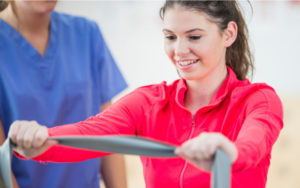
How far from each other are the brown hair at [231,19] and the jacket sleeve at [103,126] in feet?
0.65

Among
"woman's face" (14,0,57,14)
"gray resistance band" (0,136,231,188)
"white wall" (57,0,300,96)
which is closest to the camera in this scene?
"gray resistance band" (0,136,231,188)

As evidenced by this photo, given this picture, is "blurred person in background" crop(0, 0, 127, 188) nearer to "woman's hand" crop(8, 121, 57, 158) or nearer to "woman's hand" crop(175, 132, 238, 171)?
"woman's hand" crop(8, 121, 57, 158)

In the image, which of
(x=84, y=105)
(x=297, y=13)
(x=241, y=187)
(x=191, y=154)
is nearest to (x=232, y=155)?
(x=191, y=154)

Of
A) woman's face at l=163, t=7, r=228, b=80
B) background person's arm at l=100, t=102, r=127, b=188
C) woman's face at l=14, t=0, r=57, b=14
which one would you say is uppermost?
woman's face at l=14, t=0, r=57, b=14

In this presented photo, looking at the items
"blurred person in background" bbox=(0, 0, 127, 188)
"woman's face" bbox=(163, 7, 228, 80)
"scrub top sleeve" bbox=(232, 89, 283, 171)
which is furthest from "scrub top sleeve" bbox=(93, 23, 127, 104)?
"scrub top sleeve" bbox=(232, 89, 283, 171)

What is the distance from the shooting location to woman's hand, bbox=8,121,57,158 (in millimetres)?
752

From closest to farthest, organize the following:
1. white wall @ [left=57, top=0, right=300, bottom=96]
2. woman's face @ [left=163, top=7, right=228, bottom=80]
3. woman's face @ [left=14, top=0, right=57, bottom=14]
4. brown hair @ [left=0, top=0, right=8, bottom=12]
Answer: woman's face @ [left=163, top=7, right=228, bottom=80], woman's face @ [left=14, top=0, right=57, bottom=14], brown hair @ [left=0, top=0, right=8, bottom=12], white wall @ [left=57, top=0, right=300, bottom=96]

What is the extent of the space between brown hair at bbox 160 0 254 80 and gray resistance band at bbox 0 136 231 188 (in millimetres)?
306

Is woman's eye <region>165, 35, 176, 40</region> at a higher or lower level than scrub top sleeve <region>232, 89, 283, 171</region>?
higher

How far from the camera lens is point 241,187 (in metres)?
0.84

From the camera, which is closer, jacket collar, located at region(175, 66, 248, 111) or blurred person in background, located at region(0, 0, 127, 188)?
jacket collar, located at region(175, 66, 248, 111)

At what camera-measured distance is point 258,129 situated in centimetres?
76

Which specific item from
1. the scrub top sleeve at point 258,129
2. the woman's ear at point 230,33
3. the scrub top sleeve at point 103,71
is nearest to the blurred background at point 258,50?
the scrub top sleeve at point 103,71

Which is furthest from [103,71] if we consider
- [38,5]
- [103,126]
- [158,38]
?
[158,38]
